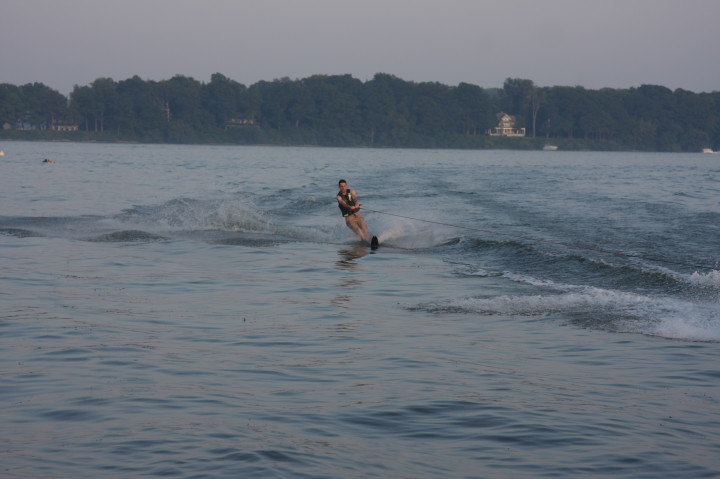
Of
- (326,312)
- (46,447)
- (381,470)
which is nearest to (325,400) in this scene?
(381,470)

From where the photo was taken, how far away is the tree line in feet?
466

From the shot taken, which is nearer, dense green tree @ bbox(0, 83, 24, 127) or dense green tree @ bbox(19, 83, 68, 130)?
dense green tree @ bbox(0, 83, 24, 127)

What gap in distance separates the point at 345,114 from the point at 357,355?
140290mm

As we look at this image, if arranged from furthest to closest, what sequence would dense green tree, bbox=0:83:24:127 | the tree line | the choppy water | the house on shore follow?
the house on shore → the tree line → dense green tree, bbox=0:83:24:127 → the choppy water

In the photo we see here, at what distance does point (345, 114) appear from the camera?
146625mm

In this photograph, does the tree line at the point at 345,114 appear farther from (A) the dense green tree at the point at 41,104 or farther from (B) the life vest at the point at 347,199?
(B) the life vest at the point at 347,199

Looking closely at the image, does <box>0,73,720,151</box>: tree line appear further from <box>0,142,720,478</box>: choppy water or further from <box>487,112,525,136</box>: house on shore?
<box>0,142,720,478</box>: choppy water

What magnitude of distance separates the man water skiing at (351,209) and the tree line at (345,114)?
125 m

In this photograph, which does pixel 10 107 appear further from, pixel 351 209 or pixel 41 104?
pixel 351 209

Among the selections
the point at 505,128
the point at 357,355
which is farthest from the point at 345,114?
the point at 357,355

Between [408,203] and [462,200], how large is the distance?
84.4 inches

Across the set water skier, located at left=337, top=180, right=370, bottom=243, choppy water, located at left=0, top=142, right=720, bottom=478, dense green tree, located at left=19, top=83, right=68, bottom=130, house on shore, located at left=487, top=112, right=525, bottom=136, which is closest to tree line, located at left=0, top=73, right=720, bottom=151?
dense green tree, located at left=19, top=83, right=68, bottom=130

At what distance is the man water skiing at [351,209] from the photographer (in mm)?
18812

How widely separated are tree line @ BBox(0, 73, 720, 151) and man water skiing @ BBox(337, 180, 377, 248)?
4909 inches
